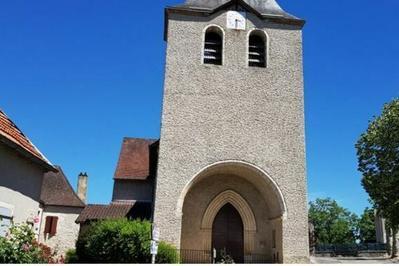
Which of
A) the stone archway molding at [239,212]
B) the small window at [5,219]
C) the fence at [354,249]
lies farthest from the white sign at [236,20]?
the fence at [354,249]

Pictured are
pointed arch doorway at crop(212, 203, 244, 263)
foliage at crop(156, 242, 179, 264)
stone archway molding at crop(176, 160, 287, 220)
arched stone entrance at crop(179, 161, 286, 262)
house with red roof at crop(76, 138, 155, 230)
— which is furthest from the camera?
house with red roof at crop(76, 138, 155, 230)

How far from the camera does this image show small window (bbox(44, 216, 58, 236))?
27.7 meters

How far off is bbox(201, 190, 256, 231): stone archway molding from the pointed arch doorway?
1.00ft

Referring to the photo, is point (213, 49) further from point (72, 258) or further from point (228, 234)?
point (72, 258)

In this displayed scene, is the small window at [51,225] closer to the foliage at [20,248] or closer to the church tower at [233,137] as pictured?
the church tower at [233,137]

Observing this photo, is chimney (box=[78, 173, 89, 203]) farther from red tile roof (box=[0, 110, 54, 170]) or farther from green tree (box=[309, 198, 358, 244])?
green tree (box=[309, 198, 358, 244])

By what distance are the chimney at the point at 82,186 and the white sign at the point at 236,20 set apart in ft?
59.8

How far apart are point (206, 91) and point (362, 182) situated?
45.5 feet

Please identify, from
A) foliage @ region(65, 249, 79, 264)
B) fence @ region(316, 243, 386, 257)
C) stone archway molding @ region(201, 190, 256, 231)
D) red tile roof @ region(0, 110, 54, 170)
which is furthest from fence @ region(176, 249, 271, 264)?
fence @ region(316, 243, 386, 257)

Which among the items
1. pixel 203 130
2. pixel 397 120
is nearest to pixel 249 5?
pixel 203 130

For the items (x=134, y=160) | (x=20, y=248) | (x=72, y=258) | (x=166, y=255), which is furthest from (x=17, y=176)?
(x=134, y=160)

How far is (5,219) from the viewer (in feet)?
34.3

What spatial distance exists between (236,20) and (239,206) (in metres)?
9.26

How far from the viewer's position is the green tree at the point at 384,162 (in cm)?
2375
